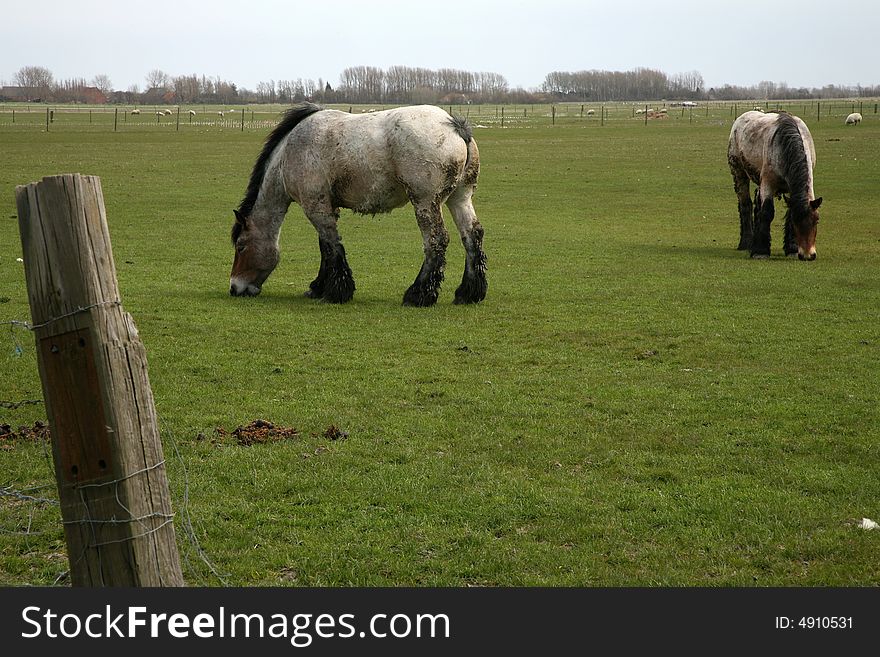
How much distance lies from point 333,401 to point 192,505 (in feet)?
8.71

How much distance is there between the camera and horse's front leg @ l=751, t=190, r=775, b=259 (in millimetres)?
18141

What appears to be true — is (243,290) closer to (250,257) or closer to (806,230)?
(250,257)

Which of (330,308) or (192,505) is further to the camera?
(330,308)

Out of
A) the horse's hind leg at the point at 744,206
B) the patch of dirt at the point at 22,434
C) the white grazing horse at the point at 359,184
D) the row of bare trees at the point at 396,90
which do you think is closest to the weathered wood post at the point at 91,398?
the patch of dirt at the point at 22,434

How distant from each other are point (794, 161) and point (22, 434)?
14019 mm

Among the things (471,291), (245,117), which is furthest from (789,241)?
(245,117)

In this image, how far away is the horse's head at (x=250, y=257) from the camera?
1425 cm

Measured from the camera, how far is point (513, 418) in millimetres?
8266

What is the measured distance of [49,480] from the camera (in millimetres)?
6738

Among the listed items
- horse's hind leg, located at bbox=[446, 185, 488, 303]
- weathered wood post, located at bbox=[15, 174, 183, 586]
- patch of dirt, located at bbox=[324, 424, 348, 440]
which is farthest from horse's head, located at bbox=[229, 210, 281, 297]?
weathered wood post, located at bbox=[15, 174, 183, 586]

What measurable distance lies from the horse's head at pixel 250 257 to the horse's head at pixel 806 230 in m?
9.33

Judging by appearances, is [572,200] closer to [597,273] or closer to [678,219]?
[678,219]

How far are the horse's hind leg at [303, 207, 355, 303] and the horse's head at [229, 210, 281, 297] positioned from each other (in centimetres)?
86
